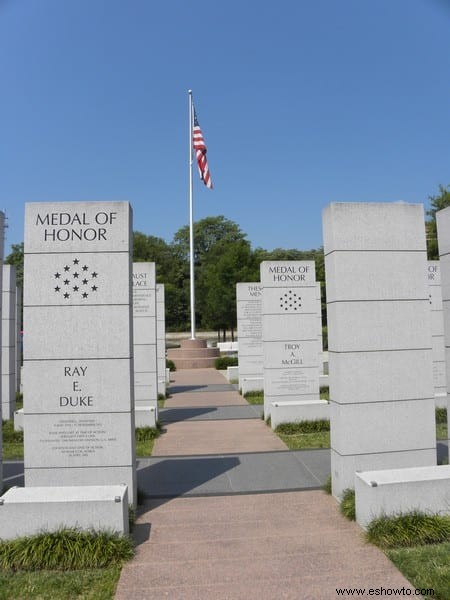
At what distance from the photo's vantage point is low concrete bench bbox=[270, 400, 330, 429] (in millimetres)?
10961

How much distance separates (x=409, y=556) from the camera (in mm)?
4715

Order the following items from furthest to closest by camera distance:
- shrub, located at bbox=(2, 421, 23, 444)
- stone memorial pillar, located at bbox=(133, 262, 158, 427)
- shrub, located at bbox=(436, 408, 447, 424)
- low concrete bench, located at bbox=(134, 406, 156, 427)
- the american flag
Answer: the american flag → stone memorial pillar, located at bbox=(133, 262, 158, 427) → shrub, located at bbox=(436, 408, 447, 424) → low concrete bench, located at bbox=(134, 406, 156, 427) → shrub, located at bbox=(2, 421, 23, 444)

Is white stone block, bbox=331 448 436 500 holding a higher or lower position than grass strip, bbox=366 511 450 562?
higher

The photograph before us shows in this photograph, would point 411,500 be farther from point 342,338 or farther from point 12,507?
point 12,507

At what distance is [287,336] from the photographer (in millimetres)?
12648

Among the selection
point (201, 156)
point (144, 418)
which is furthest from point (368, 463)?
point (201, 156)

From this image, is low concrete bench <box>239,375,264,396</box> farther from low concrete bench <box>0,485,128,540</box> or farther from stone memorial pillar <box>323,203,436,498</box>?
low concrete bench <box>0,485,128,540</box>

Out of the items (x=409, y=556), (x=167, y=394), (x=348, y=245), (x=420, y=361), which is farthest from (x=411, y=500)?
(x=167, y=394)

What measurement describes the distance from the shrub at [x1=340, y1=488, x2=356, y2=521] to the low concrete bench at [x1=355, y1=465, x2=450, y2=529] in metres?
0.16

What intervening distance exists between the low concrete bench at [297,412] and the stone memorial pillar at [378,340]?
14.2 feet

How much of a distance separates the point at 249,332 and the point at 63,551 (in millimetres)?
14592

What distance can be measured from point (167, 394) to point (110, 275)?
39.8 ft

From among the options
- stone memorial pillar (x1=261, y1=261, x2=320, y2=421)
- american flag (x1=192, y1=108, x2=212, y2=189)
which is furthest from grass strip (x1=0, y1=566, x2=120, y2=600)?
american flag (x1=192, y1=108, x2=212, y2=189)

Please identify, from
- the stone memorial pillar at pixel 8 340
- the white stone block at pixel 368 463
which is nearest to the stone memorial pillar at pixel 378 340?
the white stone block at pixel 368 463
